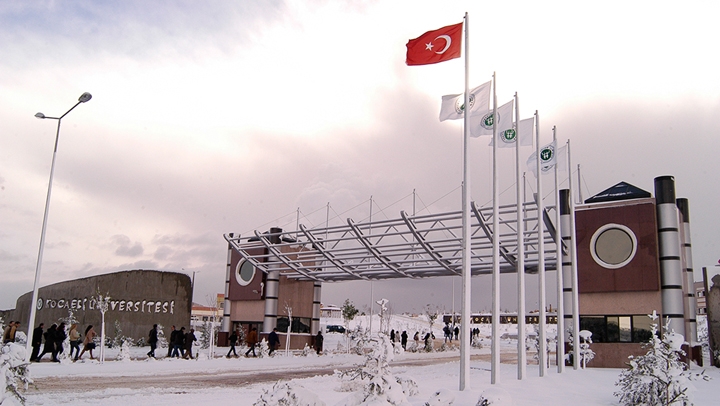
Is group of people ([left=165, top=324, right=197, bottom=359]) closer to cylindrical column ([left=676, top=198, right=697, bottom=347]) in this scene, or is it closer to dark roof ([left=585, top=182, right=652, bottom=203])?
dark roof ([left=585, top=182, right=652, bottom=203])

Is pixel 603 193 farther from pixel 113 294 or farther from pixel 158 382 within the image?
pixel 113 294

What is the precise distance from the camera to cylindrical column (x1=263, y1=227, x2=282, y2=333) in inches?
1405

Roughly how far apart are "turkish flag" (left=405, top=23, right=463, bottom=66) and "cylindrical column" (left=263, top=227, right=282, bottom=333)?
73.7 feet

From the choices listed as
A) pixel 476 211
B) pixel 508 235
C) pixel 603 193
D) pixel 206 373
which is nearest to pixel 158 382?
pixel 206 373

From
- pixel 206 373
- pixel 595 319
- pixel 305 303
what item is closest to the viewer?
pixel 206 373

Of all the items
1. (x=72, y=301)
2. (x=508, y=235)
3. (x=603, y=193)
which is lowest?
(x=72, y=301)

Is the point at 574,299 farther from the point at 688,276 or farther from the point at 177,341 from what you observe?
the point at 177,341

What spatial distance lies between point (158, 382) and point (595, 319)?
62.2 feet

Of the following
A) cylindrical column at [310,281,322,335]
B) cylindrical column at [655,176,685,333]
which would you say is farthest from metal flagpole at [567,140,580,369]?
cylindrical column at [310,281,322,335]

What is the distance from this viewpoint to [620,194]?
86.0 feet

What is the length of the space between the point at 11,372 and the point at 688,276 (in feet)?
86.8

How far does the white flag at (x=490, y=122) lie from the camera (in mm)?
16531

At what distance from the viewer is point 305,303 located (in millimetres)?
38812


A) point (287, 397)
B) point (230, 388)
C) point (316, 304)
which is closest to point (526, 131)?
point (230, 388)
